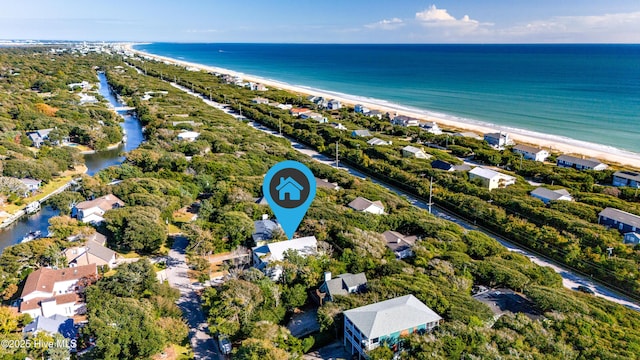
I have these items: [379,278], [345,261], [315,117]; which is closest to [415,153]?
[315,117]

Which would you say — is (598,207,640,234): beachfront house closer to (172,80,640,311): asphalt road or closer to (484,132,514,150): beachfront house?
(172,80,640,311): asphalt road

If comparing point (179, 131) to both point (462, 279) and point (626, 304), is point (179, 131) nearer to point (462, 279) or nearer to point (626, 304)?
point (462, 279)

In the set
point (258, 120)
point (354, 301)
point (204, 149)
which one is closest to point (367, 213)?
point (354, 301)

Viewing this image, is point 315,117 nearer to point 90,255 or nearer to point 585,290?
point 90,255

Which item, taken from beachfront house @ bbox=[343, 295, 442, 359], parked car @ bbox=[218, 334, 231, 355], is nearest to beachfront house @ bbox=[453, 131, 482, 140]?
beachfront house @ bbox=[343, 295, 442, 359]

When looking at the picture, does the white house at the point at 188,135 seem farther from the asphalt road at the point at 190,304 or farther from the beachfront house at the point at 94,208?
the asphalt road at the point at 190,304

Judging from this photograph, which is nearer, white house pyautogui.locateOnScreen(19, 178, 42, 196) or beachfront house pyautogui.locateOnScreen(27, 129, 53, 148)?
white house pyautogui.locateOnScreen(19, 178, 42, 196)

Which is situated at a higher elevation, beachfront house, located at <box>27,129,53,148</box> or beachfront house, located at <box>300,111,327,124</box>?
beachfront house, located at <box>300,111,327,124</box>
